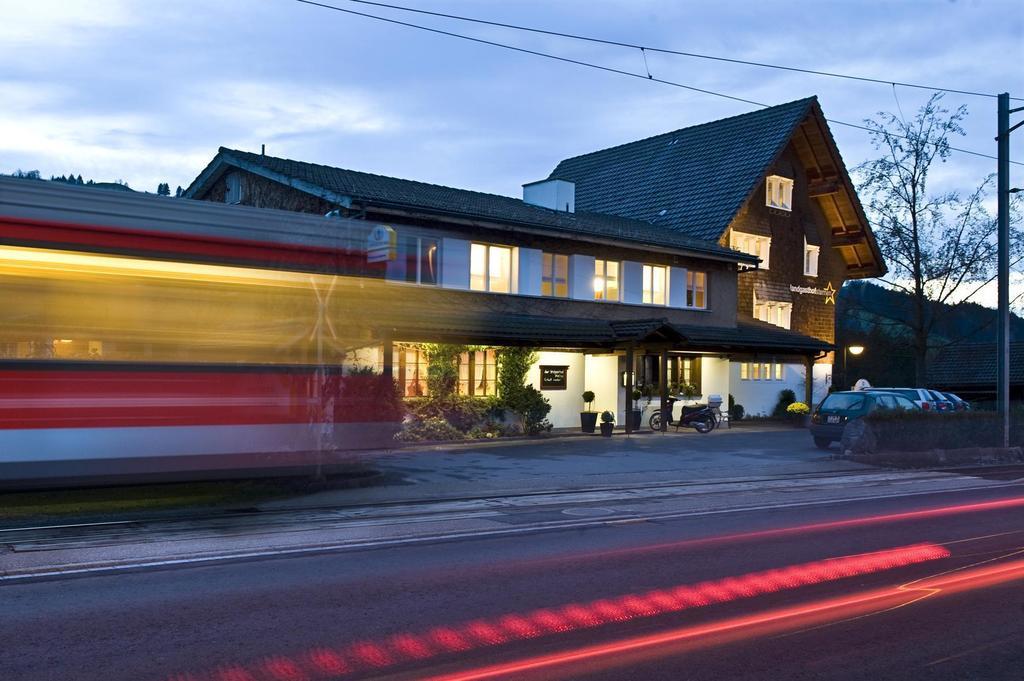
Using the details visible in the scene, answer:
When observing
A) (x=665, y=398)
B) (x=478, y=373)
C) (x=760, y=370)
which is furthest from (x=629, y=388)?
(x=760, y=370)

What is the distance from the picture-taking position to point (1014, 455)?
26.1 m

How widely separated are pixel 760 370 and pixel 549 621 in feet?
102

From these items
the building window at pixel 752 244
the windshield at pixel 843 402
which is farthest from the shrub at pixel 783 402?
the windshield at pixel 843 402

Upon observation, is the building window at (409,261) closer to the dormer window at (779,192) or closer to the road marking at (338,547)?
the road marking at (338,547)

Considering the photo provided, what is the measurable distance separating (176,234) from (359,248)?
9.78 ft

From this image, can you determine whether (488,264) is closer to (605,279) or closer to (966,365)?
(605,279)

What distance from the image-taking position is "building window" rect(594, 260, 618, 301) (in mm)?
31156

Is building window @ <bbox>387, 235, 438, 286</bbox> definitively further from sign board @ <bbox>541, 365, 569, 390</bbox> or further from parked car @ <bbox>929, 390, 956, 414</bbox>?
parked car @ <bbox>929, 390, 956, 414</bbox>

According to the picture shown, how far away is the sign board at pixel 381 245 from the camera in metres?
15.2

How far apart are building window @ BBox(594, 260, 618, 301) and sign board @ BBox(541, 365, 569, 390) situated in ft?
10.0

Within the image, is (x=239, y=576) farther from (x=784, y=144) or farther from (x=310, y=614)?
(x=784, y=144)

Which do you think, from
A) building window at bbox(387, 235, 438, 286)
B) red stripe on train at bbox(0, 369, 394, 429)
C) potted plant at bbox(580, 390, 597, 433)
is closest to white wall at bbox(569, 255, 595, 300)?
potted plant at bbox(580, 390, 597, 433)

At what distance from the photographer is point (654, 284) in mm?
33031

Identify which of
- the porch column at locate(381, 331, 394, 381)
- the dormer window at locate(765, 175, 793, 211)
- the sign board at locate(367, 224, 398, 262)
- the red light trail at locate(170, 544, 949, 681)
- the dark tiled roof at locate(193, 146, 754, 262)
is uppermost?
the dormer window at locate(765, 175, 793, 211)
